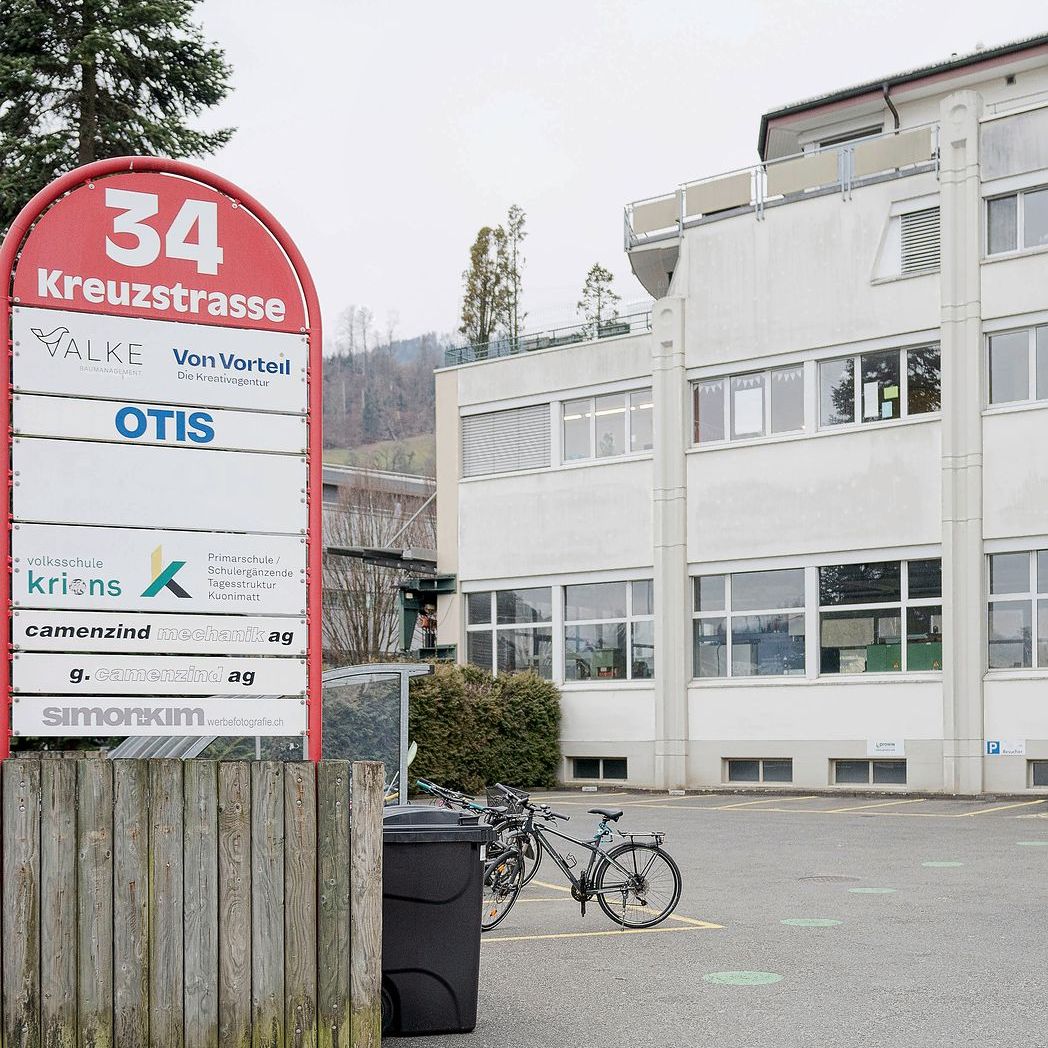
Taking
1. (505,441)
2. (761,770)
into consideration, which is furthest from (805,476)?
(505,441)

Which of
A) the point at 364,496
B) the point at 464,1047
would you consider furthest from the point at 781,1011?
the point at 364,496

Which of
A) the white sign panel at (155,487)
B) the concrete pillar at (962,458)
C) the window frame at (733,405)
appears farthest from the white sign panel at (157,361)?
the window frame at (733,405)

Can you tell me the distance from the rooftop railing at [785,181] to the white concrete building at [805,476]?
5 centimetres

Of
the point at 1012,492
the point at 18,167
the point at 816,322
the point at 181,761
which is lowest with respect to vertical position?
the point at 181,761

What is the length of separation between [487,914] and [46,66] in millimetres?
18489

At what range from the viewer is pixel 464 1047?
7371 millimetres

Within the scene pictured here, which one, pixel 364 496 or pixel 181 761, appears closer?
pixel 181 761

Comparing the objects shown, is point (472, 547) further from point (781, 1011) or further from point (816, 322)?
point (781, 1011)

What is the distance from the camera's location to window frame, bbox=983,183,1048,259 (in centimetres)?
2664

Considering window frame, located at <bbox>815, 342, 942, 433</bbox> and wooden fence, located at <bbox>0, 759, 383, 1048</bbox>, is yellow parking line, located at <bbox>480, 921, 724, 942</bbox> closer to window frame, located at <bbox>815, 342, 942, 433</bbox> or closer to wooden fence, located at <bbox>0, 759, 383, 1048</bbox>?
wooden fence, located at <bbox>0, 759, 383, 1048</bbox>

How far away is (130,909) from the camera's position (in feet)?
20.3

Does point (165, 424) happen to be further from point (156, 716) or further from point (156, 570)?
point (156, 716)

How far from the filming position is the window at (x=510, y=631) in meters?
32.8

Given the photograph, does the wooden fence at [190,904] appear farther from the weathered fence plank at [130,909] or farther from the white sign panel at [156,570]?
the white sign panel at [156,570]
